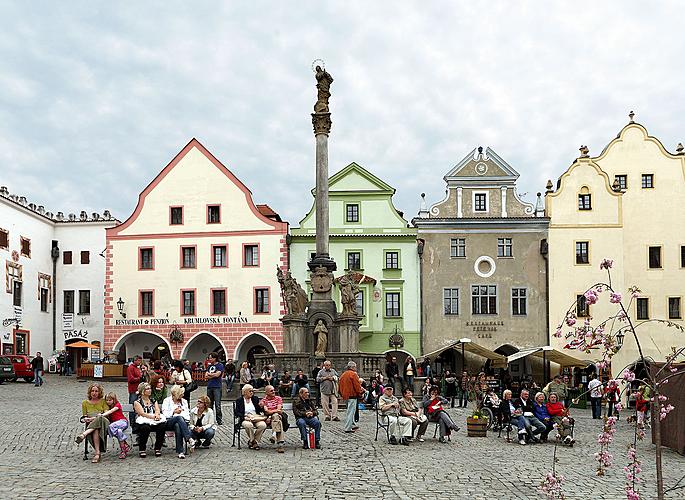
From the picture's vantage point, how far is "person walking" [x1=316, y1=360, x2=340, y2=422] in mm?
22562

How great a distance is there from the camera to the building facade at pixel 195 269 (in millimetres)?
47156

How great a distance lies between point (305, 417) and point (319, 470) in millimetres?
2766

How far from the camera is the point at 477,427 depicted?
2006 cm

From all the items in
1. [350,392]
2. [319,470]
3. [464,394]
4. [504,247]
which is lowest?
[464,394]

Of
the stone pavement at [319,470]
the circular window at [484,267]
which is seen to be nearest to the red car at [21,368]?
the stone pavement at [319,470]

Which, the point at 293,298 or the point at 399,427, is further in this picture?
the point at 293,298

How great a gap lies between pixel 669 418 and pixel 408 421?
5464 mm

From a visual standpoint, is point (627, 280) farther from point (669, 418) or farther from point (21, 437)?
point (21, 437)

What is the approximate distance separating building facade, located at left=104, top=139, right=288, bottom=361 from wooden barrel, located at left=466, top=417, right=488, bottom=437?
27093 millimetres

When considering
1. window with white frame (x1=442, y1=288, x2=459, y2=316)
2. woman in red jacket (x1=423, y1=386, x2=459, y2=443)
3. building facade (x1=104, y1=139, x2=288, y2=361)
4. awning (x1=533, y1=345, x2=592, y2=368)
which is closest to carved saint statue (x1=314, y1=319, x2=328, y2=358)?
woman in red jacket (x1=423, y1=386, x2=459, y2=443)

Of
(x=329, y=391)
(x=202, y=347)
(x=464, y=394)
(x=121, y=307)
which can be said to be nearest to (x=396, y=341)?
(x=202, y=347)

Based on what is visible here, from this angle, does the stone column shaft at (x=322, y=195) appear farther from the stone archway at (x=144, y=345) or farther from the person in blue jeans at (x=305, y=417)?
the stone archway at (x=144, y=345)

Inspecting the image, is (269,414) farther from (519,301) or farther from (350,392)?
(519,301)

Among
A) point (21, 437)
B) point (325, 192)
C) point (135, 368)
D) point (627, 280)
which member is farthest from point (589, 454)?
point (627, 280)
